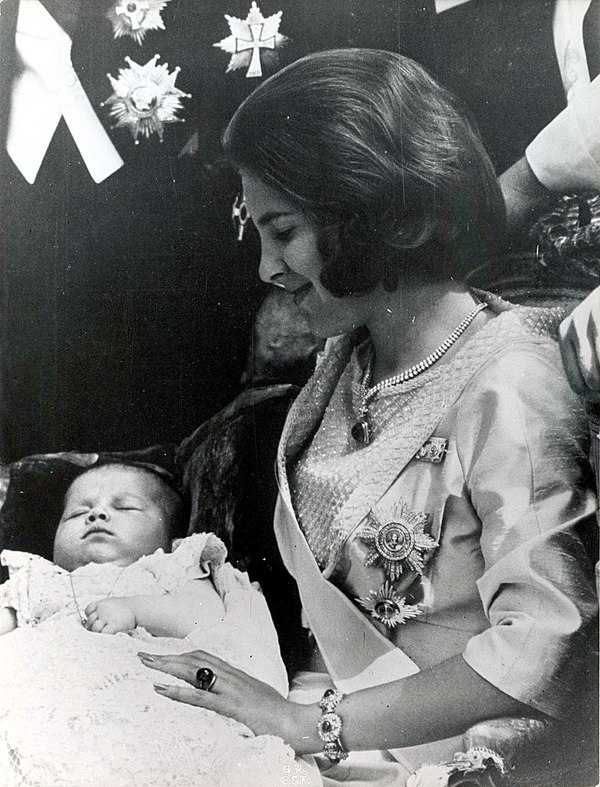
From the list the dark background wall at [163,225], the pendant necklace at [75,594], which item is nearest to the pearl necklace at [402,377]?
the dark background wall at [163,225]

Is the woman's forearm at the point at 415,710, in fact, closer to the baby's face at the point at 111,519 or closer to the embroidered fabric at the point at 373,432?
the embroidered fabric at the point at 373,432

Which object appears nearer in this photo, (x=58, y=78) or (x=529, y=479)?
(x=529, y=479)

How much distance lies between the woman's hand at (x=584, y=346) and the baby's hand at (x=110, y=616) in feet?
4.22

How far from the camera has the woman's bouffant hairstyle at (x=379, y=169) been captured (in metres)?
2.30

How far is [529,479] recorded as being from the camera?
2232 millimetres

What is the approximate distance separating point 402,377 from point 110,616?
0.97 metres

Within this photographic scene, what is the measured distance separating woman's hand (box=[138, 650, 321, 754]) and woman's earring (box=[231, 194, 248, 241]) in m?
1.11

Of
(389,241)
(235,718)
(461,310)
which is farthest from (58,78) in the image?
(235,718)

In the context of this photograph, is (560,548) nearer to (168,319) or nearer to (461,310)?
(461,310)

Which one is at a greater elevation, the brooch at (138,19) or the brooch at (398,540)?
the brooch at (138,19)

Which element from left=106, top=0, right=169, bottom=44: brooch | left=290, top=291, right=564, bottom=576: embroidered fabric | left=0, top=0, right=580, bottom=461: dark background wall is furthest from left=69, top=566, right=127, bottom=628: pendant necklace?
left=106, top=0, right=169, bottom=44: brooch

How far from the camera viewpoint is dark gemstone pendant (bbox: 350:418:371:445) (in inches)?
91.2

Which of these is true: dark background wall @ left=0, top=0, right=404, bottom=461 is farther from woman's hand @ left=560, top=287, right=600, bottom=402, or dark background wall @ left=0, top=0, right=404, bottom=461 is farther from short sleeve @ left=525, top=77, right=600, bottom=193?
woman's hand @ left=560, top=287, right=600, bottom=402

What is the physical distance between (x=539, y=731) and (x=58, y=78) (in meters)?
Result: 2.11
